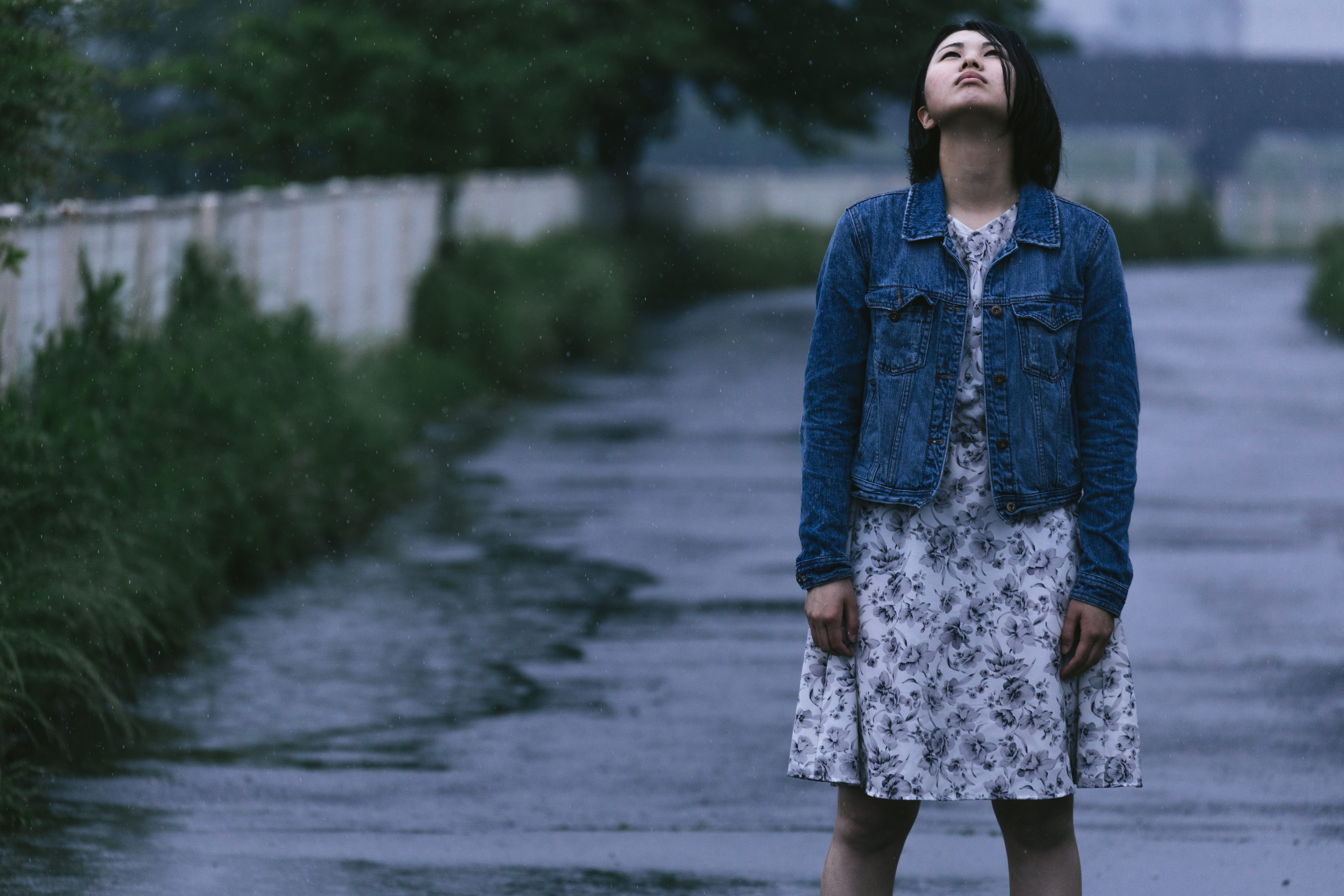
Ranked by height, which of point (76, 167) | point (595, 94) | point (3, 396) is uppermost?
point (595, 94)

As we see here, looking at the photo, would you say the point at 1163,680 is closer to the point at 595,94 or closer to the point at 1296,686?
the point at 1296,686

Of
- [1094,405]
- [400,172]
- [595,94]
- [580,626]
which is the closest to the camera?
[1094,405]

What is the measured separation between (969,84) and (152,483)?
193 inches

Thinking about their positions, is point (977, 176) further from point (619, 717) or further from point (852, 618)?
point (619, 717)

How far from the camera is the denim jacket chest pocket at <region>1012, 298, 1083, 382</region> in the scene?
3465 millimetres

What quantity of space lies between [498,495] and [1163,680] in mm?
4999

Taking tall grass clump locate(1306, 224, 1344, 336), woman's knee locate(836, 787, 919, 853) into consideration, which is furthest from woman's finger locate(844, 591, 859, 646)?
tall grass clump locate(1306, 224, 1344, 336)

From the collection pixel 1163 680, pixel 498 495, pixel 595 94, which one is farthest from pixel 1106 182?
pixel 1163 680

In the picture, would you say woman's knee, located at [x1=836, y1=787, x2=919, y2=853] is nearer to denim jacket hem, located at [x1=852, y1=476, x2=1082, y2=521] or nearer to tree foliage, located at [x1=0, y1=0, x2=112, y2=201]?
denim jacket hem, located at [x1=852, y1=476, x2=1082, y2=521]

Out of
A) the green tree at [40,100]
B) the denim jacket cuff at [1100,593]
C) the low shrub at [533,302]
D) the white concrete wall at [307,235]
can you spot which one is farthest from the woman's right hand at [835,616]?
the low shrub at [533,302]

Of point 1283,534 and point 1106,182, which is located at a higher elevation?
point 1106,182

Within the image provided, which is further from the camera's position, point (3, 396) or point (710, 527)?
point (710, 527)

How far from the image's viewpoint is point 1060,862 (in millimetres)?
3590

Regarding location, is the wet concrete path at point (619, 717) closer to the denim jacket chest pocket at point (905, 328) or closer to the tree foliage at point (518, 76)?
the denim jacket chest pocket at point (905, 328)
